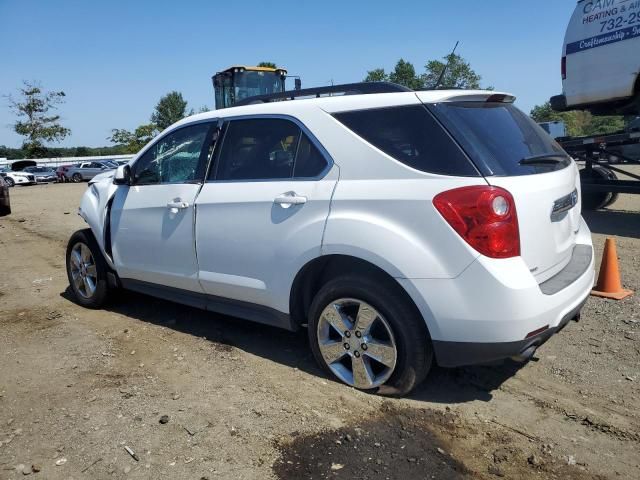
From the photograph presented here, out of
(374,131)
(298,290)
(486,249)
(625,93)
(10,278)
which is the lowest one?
(10,278)

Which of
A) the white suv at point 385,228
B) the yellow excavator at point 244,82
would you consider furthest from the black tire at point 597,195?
the yellow excavator at point 244,82

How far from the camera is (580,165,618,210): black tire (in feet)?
30.8

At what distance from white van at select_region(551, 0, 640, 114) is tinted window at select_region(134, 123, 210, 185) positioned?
258 inches

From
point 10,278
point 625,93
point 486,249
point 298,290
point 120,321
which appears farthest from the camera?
point 625,93

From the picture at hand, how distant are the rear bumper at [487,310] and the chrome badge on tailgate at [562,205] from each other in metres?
0.41

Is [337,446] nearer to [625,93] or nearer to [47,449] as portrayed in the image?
[47,449]

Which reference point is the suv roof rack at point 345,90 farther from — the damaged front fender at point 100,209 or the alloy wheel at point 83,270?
the alloy wheel at point 83,270

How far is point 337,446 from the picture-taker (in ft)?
9.39

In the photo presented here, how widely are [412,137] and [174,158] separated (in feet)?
7.22

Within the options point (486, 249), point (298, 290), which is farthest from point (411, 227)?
point (298, 290)

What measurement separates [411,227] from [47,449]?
2.31 meters

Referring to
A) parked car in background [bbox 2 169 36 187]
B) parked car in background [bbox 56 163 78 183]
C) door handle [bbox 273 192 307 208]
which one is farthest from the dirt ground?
parked car in background [bbox 56 163 78 183]

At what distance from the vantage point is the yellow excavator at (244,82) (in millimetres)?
16141

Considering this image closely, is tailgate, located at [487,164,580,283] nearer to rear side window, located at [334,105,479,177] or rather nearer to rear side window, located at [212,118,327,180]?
rear side window, located at [334,105,479,177]
